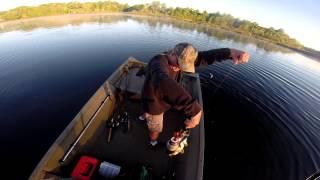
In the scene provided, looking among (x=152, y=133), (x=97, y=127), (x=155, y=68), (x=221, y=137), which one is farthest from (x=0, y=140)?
(x=221, y=137)

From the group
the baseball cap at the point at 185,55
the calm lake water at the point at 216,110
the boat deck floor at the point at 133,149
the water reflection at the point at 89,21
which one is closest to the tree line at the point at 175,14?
the water reflection at the point at 89,21

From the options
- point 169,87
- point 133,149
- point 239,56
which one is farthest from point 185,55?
point 133,149

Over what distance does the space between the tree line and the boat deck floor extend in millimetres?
61019

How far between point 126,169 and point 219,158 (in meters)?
4.30

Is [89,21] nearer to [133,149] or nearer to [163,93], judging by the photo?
[133,149]

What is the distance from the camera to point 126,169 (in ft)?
13.9

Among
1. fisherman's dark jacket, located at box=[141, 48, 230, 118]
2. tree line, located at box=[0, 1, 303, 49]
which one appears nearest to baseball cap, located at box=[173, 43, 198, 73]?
fisherman's dark jacket, located at box=[141, 48, 230, 118]

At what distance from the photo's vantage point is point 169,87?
2.66 meters

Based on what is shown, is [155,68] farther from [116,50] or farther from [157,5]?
[157,5]

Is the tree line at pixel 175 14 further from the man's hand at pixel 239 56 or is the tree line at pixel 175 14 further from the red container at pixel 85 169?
the man's hand at pixel 239 56

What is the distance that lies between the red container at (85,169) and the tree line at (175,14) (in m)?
61.8

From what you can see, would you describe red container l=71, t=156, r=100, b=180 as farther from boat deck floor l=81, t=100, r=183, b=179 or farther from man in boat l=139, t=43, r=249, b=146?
man in boat l=139, t=43, r=249, b=146

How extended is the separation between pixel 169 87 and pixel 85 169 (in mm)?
2432

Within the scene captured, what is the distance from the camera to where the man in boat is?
8.82 ft
